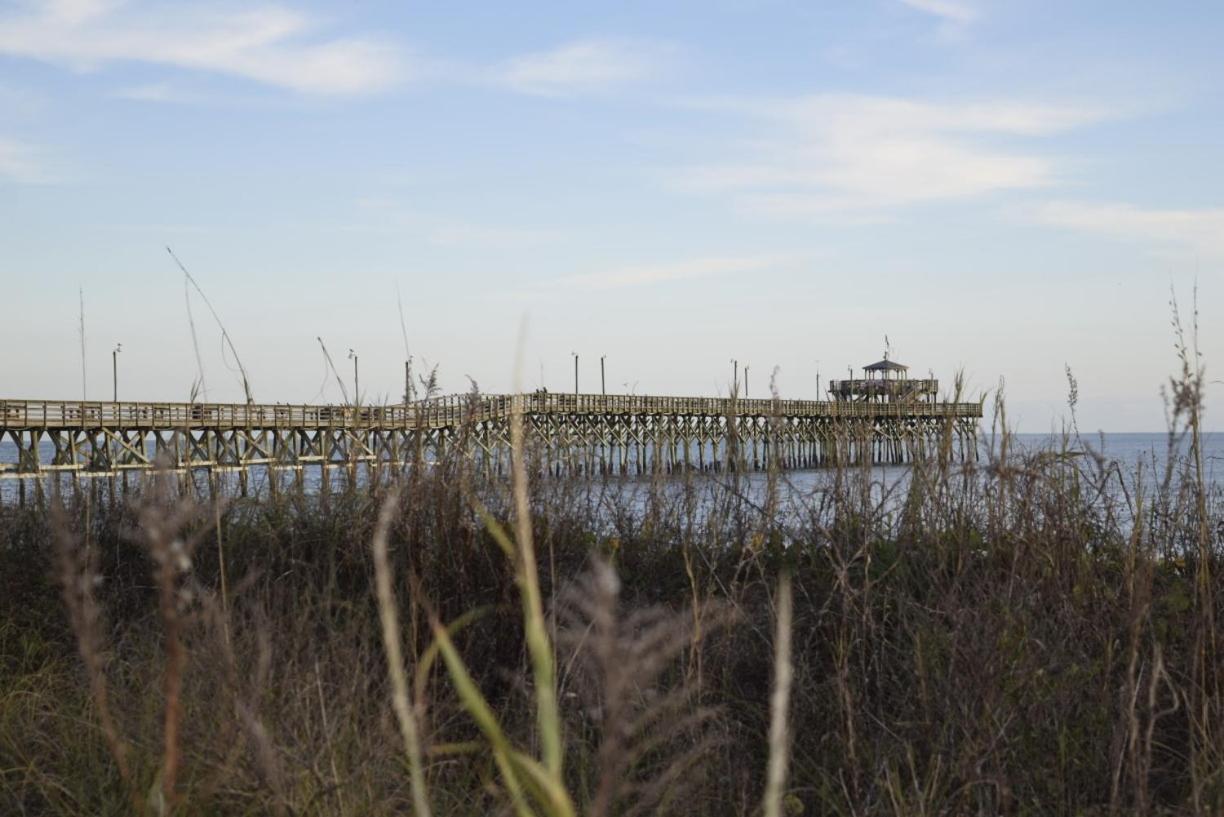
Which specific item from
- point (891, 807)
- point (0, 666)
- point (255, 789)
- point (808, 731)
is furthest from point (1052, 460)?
point (0, 666)

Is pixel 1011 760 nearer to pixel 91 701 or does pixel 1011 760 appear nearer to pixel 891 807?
pixel 891 807

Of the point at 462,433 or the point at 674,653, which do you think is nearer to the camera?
the point at 674,653

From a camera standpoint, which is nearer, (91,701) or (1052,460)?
(91,701)

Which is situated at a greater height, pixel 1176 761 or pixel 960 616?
pixel 960 616

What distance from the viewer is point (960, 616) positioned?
4234 millimetres

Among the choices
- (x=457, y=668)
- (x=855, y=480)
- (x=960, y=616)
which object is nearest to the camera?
(x=457, y=668)

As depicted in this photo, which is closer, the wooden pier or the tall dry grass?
the tall dry grass

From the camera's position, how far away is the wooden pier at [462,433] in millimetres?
6559

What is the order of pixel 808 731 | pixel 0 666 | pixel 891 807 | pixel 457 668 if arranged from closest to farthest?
pixel 457 668
pixel 891 807
pixel 808 731
pixel 0 666

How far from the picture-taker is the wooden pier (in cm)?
656

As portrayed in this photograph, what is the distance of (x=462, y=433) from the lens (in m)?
6.37

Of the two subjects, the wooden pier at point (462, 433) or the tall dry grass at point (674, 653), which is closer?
the tall dry grass at point (674, 653)

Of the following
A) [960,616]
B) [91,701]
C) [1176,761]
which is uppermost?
[960,616]

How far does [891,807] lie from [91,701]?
278cm
